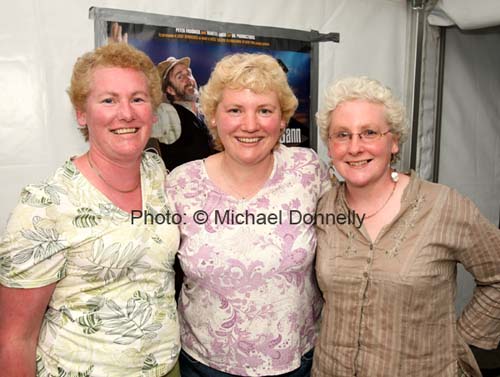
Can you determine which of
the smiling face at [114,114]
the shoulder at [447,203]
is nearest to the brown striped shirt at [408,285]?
the shoulder at [447,203]

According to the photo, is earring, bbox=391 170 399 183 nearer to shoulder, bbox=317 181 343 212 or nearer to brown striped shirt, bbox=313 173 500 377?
brown striped shirt, bbox=313 173 500 377

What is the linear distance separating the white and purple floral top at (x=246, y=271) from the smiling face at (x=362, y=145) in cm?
20

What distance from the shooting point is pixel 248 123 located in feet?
4.61

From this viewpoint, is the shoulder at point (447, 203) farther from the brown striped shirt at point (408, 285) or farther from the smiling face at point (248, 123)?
the smiling face at point (248, 123)

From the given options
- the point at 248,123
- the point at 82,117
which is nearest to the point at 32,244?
the point at 82,117

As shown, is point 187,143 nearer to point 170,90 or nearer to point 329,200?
point 170,90

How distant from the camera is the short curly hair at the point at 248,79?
1.41 metres

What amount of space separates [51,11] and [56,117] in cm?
36

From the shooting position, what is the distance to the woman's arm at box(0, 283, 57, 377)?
3.74 feet

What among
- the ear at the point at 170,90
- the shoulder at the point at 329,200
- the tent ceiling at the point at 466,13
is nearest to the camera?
the shoulder at the point at 329,200

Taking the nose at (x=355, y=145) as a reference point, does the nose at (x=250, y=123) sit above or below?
above

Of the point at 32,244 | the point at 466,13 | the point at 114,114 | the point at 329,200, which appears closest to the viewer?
the point at 32,244

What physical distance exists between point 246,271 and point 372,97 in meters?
0.64

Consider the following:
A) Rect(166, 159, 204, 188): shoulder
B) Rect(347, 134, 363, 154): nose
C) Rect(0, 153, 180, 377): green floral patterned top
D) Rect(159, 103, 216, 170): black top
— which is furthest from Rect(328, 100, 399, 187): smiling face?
Rect(159, 103, 216, 170): black top
